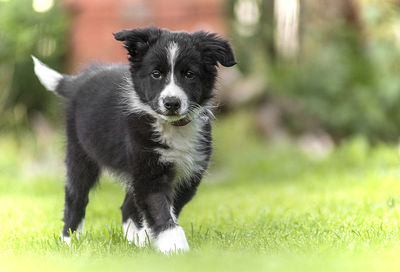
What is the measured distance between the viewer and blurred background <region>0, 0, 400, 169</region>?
11.2 metres

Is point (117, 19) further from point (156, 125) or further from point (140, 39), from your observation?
point (156, 125)

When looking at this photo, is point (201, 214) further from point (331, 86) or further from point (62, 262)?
point (331, 86)

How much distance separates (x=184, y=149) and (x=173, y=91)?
498 mm

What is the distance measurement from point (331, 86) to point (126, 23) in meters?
4.23

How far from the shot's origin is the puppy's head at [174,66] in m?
4.41

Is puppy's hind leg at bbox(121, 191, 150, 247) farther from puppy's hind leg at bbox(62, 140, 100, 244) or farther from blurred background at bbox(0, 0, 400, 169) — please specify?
blurred background at bbox(0, 0, 400, 169)

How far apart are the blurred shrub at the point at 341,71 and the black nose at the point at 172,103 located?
23.5ft

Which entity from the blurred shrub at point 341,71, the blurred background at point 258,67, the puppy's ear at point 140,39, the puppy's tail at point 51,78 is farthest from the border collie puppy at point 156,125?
the blurred shrub at point 341,71

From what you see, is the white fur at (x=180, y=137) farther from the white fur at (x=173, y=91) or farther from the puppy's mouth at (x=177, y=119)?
the white fur at (x=173, y=91)

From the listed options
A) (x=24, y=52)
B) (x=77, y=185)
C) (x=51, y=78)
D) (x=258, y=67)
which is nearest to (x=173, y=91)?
(x=77, y=185)

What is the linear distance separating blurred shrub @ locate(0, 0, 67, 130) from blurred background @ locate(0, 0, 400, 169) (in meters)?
0.02

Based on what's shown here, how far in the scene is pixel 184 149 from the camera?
4633 millimetres

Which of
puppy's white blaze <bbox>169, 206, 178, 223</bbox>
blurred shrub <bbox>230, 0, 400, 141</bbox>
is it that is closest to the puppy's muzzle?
puppy's white blaze <bbox>169, 206, 178, 223</bbox>

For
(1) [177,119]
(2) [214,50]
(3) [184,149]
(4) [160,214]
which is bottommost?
(4) [160,214]
